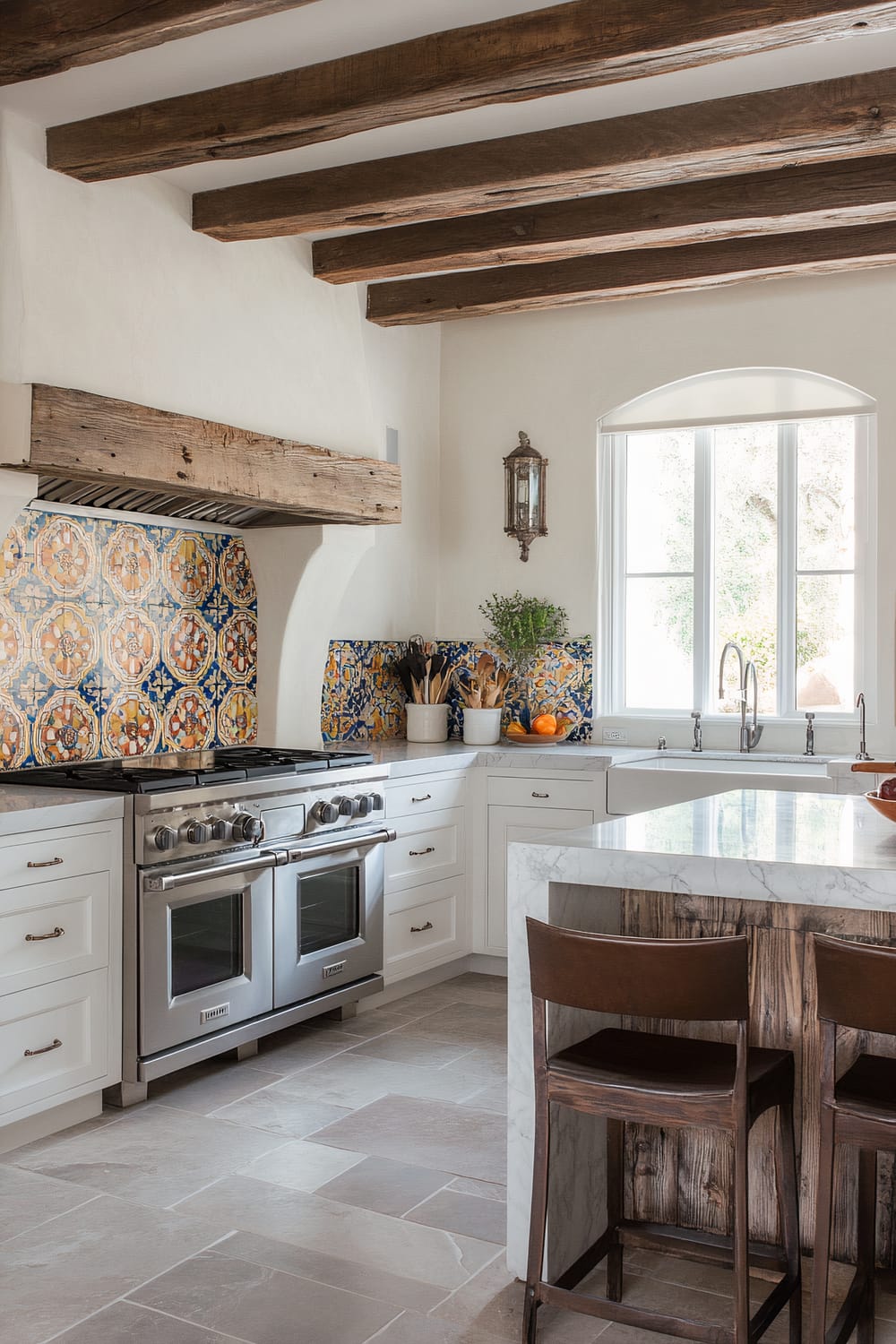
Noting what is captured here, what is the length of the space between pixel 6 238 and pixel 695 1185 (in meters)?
3.08

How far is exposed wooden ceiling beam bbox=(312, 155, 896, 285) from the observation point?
4.03m

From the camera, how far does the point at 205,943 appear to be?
388 centimetres

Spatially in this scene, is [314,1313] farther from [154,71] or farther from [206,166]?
[206,166]

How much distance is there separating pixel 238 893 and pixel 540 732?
200 centimetres

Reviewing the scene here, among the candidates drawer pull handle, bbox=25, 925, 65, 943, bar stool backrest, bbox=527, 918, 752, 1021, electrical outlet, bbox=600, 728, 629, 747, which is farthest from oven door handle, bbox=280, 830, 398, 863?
bar stool backrest, bbox=527, 918, 752, 1021

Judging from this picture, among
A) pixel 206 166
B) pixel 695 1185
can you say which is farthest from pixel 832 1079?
pixel 206 166

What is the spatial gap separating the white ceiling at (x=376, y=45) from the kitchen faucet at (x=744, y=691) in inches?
101

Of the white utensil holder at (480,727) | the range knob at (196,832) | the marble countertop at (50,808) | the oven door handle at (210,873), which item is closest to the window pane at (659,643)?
the white utensil holder at (480,727)

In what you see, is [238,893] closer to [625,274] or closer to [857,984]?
[857,984]

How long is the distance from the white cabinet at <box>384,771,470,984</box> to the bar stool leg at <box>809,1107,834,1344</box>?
9.03ft

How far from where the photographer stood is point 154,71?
10.8 feet

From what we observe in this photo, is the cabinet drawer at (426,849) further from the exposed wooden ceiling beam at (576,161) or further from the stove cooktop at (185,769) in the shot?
the exposed wooden ceiling beam at (576,161)

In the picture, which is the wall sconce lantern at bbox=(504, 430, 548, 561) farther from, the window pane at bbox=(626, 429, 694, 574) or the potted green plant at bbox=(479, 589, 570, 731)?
the window pane at bbox=(626, 429, 694, 574)

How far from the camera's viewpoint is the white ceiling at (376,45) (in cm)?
302
